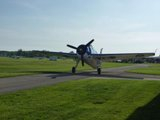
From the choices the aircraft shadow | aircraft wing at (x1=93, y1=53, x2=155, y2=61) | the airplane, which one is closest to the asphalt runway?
the airplane

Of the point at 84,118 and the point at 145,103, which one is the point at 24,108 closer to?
the point at 84,118

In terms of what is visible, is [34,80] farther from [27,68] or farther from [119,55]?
[27,68]

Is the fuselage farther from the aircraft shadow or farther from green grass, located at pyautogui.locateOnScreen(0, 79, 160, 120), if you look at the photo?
the aircraft shadow

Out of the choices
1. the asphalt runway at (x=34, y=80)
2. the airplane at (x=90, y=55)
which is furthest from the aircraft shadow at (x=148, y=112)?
the airplane at (x=90, y=55)

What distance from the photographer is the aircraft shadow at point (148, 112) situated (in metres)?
11.4

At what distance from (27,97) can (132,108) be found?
16.3 feet

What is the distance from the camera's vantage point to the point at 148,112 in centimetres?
1237

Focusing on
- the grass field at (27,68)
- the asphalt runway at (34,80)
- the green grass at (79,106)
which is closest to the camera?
the green grass at (79,106)

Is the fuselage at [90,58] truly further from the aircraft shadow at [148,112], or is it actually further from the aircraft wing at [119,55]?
the aircraft shadow at [148,112]

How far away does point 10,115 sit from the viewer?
11.2 meters

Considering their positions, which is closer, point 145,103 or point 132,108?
point 132,108

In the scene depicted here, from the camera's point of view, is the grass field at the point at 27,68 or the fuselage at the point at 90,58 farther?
the fuselage at the point at 90,58

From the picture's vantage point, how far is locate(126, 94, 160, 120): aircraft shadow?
1138 centimetres

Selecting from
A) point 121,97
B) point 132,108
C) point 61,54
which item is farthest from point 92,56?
point 132,108
